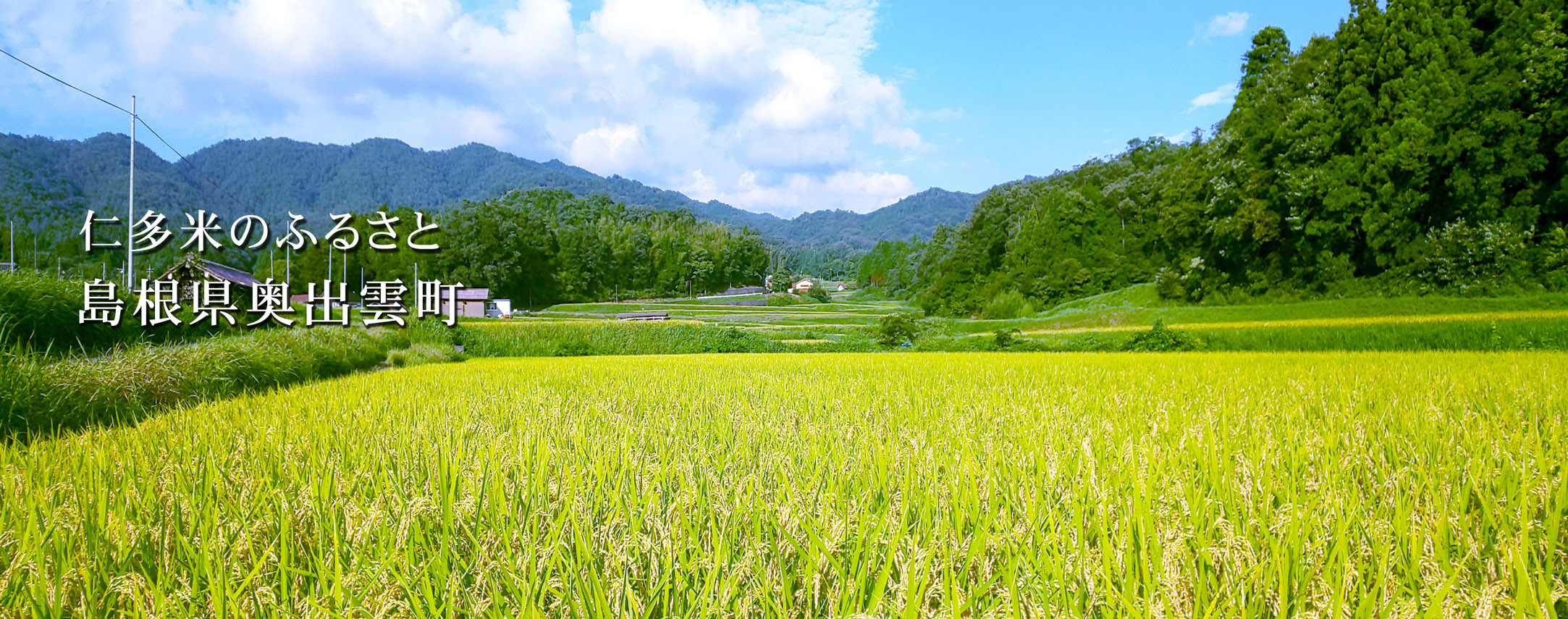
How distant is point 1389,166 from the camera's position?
18.7 m

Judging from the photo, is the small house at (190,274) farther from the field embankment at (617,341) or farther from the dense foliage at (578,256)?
the dense foliage at (578,256)

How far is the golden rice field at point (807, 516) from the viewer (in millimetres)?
1175

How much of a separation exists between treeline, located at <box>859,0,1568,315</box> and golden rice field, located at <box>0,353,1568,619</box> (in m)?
20.0

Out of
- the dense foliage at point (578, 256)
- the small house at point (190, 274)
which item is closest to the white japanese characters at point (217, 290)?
the small house at point (190, 274)

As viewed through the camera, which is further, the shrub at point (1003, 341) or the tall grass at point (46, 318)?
the shrub at point (1003, 341)

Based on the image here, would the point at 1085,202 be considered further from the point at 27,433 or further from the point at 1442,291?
the point at 27,433

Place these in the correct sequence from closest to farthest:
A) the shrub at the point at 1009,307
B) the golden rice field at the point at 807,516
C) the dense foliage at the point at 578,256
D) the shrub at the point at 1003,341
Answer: the golden rice field at the point at 807,516, the shrub at the point at 1003,341, the shrub at the point at 1009,307, the dense foliage at the point at 578,256

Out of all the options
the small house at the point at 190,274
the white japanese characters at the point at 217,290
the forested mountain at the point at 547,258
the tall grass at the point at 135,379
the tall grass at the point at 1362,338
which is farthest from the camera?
the forested mountain at the point at 547,258

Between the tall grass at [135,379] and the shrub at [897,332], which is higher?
the tall grass at [135,379]

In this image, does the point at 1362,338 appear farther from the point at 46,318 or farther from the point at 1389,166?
the point at 46,318

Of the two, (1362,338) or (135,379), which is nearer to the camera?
(135,379)

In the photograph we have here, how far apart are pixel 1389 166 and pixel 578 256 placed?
58.2m

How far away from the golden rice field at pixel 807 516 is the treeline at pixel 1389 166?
65.5 ft

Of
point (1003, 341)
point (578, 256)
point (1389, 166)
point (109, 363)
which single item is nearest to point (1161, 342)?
point (1003, 341)
